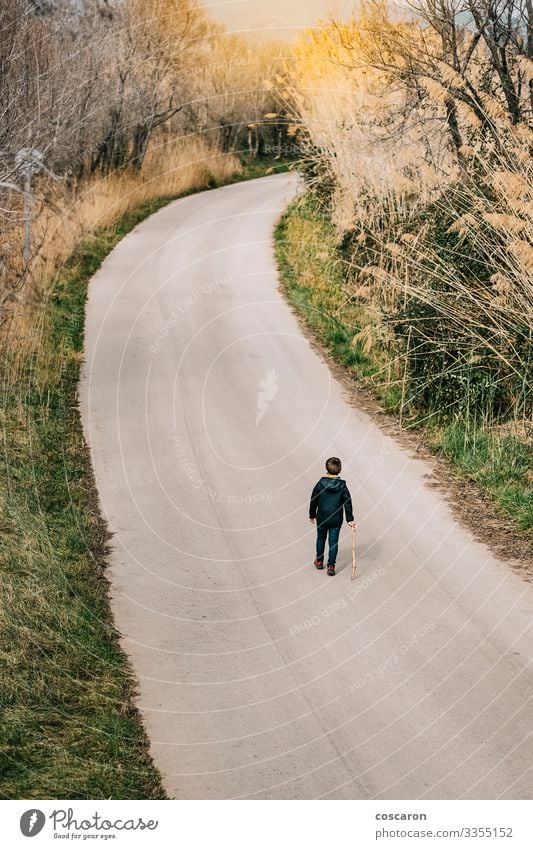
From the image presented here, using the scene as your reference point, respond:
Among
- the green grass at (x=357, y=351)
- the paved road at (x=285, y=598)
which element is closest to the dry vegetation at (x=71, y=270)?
the paved road at (x=285, y=598)

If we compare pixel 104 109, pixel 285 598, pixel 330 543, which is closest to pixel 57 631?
pixel 285 598

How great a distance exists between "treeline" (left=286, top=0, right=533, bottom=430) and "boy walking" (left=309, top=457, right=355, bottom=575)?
3.15 metres

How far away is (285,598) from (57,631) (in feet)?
6.74

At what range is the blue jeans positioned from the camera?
343 inches

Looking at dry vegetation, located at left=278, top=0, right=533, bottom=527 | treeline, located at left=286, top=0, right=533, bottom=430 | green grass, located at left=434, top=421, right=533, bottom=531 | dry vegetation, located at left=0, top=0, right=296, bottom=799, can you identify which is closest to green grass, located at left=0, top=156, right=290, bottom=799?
dry vegetation, located at left=0, top=0, right=296, bottom=799

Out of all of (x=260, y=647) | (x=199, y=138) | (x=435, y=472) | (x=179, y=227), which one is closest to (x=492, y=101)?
(x=435, y=472)

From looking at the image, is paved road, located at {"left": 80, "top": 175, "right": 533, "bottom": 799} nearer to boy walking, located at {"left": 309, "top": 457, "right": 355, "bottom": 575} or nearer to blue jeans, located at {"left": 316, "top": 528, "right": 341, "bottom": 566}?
blue jeans, located at {"left": 316, "top": 528, "right": 341, "bottom": 566}

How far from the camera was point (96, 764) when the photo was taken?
6.03 m

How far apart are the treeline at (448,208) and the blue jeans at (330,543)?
3.40m

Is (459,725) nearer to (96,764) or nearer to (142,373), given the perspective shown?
(96,764)

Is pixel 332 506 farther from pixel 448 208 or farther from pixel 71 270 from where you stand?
pixel 71 270

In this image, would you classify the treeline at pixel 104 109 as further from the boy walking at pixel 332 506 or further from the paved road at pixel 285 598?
the boy walking at pixel 332 506

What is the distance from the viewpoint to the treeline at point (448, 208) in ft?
36.6
